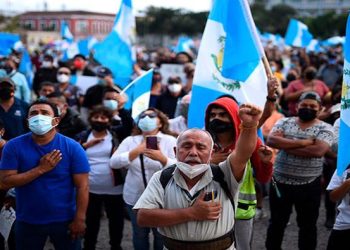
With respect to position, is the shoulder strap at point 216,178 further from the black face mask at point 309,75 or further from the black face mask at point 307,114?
the black face mask at point 309,75

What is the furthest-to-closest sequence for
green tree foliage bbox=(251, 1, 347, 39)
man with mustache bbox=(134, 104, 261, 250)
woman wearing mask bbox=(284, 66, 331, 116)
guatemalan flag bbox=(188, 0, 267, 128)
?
green tree foliage bbox=(251, 1, 347, 39), woman wearing mask bbox=(284, 66, 331, 116), guatemalan flag bbox=(188, 0, 267, 128), man with mustache bbox=(134, 104, 261, 250)

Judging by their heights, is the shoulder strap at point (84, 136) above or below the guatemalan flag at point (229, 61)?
below

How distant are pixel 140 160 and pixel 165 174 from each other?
5.63ft

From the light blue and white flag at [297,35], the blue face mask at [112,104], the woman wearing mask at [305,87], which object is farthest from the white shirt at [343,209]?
the light blue and white flag at [297,35]

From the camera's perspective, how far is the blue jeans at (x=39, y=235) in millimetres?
3863

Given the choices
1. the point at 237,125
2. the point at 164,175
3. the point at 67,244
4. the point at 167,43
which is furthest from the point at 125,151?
the point at 167,43

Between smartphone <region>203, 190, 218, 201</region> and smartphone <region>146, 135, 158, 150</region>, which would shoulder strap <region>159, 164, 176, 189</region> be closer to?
smartphone <region>203, 190, 218, 201</region>

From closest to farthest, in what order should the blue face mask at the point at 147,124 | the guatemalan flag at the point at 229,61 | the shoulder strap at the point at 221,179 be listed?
1. the shoulder strap at the point at 221,179
2. the guatemalan flag at the point at 229,61
3. the blue face mask at the point at 147,124

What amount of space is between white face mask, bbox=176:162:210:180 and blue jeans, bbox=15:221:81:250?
1435 mm

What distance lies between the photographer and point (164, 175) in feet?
9.77

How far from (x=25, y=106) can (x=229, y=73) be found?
2.83m

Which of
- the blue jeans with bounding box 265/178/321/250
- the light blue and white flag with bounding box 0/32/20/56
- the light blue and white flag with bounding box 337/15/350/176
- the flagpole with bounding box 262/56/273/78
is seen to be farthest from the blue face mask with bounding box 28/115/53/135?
the light blue and white flag with bounding box 0/32/20/56

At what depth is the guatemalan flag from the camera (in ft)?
14.0

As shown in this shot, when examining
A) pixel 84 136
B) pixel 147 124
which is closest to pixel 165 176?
pixel 147 124
